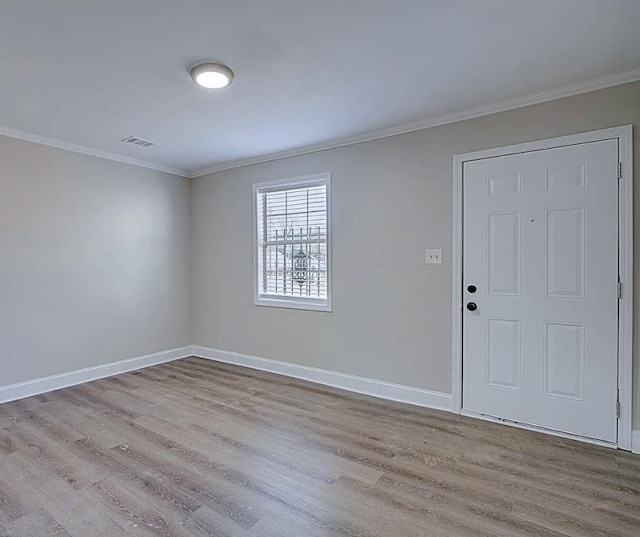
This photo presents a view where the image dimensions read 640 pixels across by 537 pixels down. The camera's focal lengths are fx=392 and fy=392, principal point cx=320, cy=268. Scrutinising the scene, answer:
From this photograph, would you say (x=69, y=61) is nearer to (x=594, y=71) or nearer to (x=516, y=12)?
(x=516, y=12)

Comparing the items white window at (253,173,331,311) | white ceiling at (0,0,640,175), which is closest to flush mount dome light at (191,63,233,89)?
white ceiling at (0,0,640,175)

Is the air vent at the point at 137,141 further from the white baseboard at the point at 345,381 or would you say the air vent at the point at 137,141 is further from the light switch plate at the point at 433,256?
the light switch plate at the point at 433,256

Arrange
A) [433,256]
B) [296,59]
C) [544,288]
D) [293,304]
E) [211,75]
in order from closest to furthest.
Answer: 1. [296,59]
2. [211,75]
3. [544,288]
4. [433,256]
5. [293,304]

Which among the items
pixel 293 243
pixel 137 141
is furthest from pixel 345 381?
pixel 137 141

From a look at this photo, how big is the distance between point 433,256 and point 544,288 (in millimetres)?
848

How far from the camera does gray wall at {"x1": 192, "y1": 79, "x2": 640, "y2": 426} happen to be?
112 inches

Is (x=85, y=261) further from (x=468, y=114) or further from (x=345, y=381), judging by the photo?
(x=468, y=114)

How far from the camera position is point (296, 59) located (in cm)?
229

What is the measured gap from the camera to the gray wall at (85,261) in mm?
3547

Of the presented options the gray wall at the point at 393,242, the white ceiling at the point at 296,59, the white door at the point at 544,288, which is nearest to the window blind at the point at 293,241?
the gray wall at the point at 393,242

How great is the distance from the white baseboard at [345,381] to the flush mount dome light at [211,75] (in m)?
2.73

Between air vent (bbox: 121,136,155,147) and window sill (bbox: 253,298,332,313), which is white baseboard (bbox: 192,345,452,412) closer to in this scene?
window sill (bbox: 253,298,332,313)

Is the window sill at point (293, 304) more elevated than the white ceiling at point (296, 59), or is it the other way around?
the white ceiling at point (296, 59)

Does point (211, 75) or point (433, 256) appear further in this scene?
point (433, 256)
